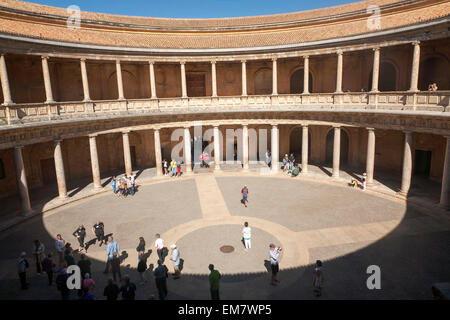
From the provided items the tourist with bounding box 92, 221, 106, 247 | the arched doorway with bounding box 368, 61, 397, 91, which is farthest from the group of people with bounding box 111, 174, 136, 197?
the arched doorway with bounding box 368, 61, 397, 91

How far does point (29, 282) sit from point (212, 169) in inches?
806

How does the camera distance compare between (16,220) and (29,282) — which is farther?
(16,220)

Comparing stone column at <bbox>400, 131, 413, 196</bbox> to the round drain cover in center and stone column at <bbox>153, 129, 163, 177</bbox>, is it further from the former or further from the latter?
stone column at <bbox>153, 129, 163, 177</bbox>

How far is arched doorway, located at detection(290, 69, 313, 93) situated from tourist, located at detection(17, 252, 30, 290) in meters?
28.0

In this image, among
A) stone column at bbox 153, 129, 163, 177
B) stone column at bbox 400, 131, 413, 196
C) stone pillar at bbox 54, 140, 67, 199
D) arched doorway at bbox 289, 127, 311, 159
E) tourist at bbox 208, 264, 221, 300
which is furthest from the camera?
arched doorway at bbox 289, 127, 311, 159

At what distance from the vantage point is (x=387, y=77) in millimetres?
27438

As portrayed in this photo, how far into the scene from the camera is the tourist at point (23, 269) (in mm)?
12625

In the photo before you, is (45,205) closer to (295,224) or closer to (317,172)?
(295,224)

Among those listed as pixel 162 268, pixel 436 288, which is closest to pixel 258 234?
pixel 162 268

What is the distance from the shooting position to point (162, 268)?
11672mm

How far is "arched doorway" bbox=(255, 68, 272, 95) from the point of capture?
33406 millimetres

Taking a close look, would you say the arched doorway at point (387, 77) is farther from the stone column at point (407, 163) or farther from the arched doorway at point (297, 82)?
the stone column at point (407, 163)

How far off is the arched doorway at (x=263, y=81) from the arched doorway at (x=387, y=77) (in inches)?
427

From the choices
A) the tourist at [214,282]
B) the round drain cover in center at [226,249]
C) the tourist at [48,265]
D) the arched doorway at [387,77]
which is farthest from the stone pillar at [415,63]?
the tourist at [48,265]
